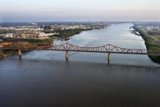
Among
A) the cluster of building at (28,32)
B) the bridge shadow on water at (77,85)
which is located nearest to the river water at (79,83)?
the bridge shadow on water at (77,85)

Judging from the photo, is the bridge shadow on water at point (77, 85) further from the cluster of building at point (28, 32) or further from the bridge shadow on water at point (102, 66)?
the cluster of building at point (28, 32)

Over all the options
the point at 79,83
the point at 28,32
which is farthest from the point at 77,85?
the point at 28,32

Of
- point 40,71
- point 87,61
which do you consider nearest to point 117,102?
point 40,71

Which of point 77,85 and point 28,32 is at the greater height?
point 28,32

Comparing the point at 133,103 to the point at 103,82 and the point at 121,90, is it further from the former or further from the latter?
the point at 103,82

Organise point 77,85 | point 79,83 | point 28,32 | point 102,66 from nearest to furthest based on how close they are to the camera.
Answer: point 77,85, point 79,83, point 102,66, point 28,32

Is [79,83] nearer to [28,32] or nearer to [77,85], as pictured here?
[77,85]

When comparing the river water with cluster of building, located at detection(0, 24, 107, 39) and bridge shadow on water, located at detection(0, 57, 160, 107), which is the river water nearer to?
bridge shadow on water, located at detection(0, 57, 160, 107)

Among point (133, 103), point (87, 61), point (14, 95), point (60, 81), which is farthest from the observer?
point (87, 61)
